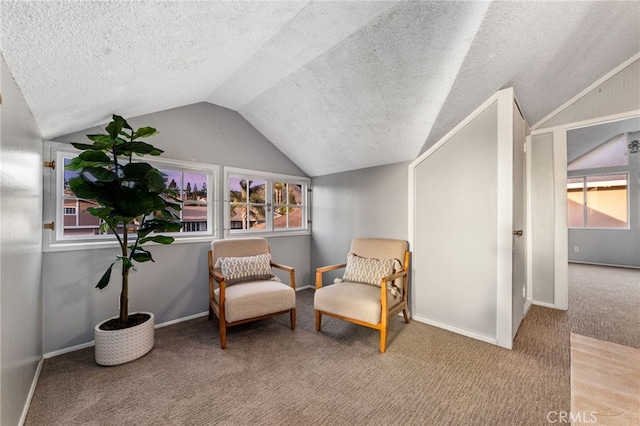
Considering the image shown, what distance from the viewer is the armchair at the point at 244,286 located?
2396mm

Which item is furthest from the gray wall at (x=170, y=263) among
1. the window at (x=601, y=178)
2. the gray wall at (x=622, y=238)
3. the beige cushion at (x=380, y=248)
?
the gray wall at (x=622, y=238)

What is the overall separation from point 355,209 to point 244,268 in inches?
66.5

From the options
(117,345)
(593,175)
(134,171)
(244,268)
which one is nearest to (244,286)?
(244,268)

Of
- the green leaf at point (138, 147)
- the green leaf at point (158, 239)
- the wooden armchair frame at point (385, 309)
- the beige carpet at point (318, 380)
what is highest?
the green leaf at point (138, 147)

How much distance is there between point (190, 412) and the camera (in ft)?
5.29

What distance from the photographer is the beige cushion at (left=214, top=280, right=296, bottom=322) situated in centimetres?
239

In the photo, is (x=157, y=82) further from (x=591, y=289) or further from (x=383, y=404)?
(x=591, y=289)

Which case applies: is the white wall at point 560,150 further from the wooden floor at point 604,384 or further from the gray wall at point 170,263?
the gray wall at point 170,263

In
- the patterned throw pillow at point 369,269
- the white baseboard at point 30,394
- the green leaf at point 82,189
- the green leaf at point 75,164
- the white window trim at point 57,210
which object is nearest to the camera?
the white baseboard at point 30,394

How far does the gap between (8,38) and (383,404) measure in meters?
2.64

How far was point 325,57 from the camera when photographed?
2240mm

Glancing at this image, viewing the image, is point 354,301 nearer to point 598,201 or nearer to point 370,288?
point 370,288

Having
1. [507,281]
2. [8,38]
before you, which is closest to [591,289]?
Answer: [507,281]

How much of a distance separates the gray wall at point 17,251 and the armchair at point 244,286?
1211 mm
